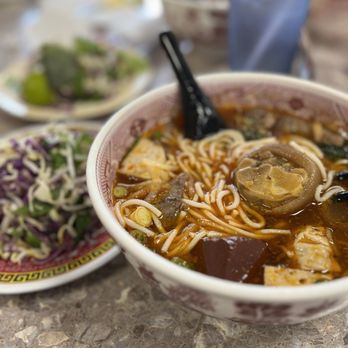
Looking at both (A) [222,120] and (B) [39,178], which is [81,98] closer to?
(B) [39,178]

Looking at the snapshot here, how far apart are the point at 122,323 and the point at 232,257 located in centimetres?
45

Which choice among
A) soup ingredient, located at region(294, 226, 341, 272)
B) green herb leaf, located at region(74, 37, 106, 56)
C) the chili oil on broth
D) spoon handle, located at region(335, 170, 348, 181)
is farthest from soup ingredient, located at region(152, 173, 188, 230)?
green herb leaf, located at region(74, 37, 106, 56)

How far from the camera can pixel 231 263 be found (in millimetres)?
1093

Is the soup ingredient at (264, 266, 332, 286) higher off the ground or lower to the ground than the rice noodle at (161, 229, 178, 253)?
higher

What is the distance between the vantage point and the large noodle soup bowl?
930mm

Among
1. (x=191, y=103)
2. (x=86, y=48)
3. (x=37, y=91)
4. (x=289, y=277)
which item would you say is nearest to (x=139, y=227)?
(x=289, y=277)

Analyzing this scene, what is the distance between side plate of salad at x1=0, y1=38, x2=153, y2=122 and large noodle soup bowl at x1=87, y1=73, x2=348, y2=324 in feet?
2.80

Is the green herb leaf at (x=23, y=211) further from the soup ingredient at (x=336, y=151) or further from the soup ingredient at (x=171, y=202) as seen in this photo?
the soup ingredient at (x=336, y=151)

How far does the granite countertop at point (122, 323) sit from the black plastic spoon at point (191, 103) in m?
0.56

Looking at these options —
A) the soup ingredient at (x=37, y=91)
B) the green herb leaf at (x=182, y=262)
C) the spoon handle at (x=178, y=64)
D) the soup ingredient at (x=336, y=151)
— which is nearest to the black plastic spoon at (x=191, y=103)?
the spoon handle at (x=178, y=64)

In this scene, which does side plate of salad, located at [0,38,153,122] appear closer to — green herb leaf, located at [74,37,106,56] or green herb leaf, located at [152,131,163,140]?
green herb leaf, located at [74,37,106,56]

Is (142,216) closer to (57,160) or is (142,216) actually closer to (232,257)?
(232,257)

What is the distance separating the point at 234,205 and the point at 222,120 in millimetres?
450

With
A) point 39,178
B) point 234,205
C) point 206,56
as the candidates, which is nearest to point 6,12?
point 206,56
